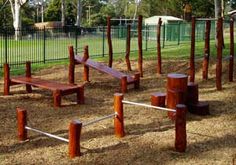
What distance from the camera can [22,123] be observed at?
6.43 meters

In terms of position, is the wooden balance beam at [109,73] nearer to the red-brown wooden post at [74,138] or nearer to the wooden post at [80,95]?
the wooden post at [80,95]

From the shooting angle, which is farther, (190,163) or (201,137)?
(201,137)

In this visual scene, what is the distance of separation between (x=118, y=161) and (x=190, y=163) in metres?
0.93

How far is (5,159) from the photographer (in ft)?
19.2

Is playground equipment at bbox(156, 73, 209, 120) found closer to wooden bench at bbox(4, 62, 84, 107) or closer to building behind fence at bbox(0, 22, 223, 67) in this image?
wooden bench at bbox(4, 62, 84, 107)

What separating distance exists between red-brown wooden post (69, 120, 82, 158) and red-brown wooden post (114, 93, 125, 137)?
0.94 meters

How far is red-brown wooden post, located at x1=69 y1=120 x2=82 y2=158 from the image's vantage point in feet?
18.5

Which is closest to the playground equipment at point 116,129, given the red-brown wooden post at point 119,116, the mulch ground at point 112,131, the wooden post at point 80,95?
the red-brown wooden post at point 119,116

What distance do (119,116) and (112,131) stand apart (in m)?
0.52

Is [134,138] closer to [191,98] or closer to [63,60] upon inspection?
[191,98]

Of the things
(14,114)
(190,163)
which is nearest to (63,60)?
(14,114)

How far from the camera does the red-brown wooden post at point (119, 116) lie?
6492 mm

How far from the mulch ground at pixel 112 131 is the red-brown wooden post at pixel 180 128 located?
0.11 metres

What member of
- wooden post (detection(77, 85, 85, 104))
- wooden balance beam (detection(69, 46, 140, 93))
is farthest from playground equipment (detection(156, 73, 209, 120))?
wooden balance beam (detection(69, 46, 140, 93))
